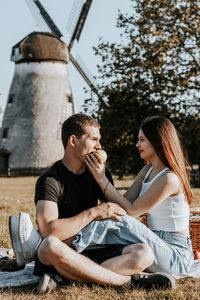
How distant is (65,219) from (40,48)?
24.9 m

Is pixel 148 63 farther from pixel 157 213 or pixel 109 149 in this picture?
pixel 157 213

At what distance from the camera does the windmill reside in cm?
2714

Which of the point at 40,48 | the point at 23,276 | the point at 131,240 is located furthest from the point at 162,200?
the point at 40,48

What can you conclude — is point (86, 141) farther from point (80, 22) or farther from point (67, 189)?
point (80, 22)

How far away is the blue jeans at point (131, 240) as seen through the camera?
325cm

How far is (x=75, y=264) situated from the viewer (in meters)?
3.12

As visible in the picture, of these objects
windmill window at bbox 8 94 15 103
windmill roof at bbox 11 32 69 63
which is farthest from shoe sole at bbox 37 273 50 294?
windmill window at bbox 8 94 15 103

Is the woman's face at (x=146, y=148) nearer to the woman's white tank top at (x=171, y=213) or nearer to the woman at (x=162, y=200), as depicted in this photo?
the woman at (x=162, y=200)

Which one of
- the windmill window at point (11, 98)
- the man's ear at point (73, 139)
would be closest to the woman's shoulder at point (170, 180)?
the man's ear at point (73, 139)

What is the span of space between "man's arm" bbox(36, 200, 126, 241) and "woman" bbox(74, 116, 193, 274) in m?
0.12

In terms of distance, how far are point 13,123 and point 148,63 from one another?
1616 centimetres

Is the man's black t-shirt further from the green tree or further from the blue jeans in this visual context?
the green tree

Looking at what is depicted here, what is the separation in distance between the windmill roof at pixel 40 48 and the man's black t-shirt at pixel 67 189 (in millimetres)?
24354

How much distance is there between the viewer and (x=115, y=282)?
10.5 feet
